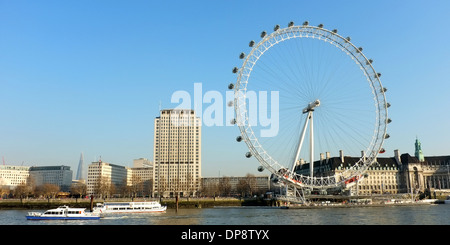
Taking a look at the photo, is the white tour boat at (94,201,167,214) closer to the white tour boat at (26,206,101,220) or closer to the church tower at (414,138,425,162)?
the white tour boat at (26,206,101,220)

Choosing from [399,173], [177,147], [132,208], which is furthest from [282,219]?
[177,147]

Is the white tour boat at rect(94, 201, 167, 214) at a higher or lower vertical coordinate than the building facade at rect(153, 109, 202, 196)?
lower

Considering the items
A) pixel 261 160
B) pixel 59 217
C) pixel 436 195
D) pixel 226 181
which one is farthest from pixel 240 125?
pixel 226 181

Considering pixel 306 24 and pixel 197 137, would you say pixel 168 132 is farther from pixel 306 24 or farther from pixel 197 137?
pixel 306 24

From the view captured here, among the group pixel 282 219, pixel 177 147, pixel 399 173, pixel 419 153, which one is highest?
pixel 177 147

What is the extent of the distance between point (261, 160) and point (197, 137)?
394 feet

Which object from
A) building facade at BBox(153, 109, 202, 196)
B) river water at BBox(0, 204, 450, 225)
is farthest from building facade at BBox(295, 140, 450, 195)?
river water at BBox(0, 204, 450, 225)

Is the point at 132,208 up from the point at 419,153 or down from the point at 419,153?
down

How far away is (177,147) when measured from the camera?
17788 cm

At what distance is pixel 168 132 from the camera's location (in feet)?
589

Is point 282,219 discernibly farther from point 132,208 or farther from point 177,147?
point 177,147

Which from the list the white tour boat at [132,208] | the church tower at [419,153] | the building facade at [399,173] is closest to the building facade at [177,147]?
the building facade at [399,173]

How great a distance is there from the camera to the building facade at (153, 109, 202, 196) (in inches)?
6900
